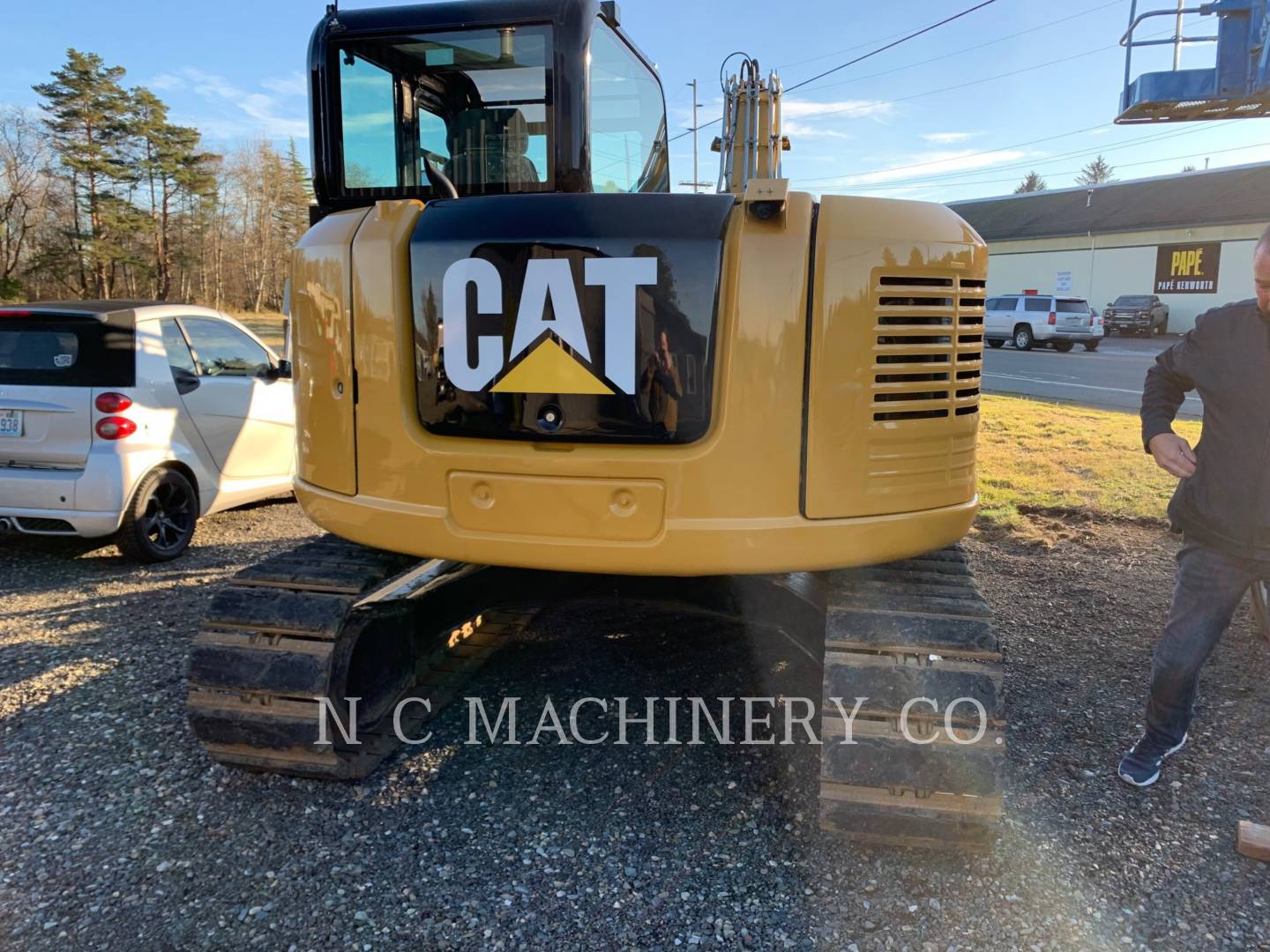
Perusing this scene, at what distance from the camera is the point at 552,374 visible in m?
2.62

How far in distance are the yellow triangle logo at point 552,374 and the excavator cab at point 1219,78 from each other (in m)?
7.09

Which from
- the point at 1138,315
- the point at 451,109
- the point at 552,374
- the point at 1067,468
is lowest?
the point at 1067,468

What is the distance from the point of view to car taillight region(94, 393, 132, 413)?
17.9 feet

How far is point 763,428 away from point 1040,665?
2.42 m

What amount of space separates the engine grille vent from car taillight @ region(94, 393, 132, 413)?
15.7 ft

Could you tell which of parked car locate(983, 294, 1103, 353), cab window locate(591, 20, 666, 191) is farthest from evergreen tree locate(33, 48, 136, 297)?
cab window locate(591, 20, 666, 191)

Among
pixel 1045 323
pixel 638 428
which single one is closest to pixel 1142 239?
pixel 1045 323

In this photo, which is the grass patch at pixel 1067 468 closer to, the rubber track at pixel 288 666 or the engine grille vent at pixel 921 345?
the engine grille vent at pixel 921 345

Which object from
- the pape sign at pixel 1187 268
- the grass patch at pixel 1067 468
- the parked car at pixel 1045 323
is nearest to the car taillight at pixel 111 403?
the grass patch at pixel 1067 468

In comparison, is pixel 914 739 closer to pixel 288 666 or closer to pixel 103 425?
pixel 288 666

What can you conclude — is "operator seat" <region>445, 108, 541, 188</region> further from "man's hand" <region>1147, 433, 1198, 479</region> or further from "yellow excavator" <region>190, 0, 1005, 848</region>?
"man's hand" <region>1147, 433, 1198, 479</region>

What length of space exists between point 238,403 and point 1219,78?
27.1 feet

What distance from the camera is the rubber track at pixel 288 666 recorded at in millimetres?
2965

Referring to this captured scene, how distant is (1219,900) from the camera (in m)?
2.57
